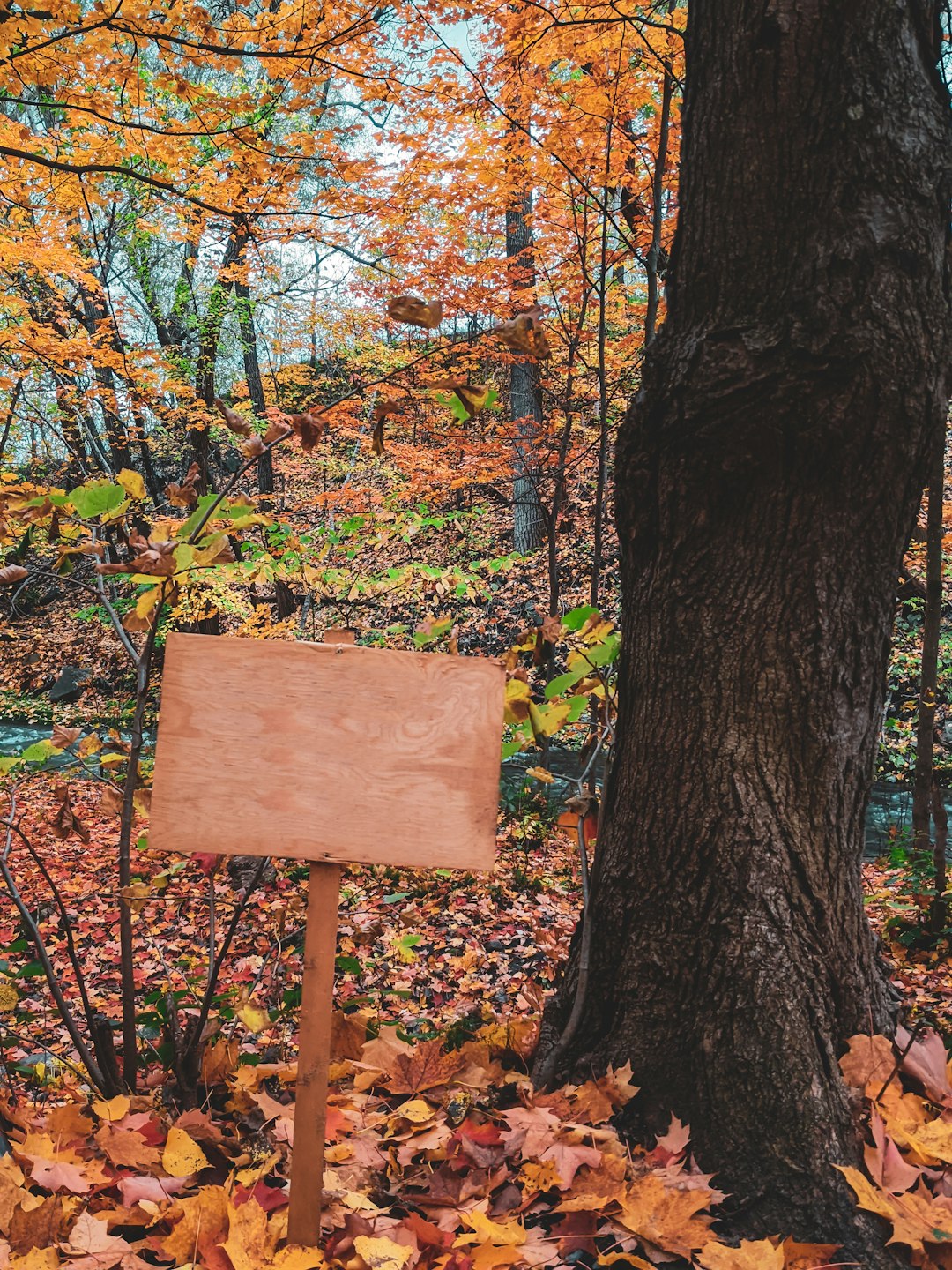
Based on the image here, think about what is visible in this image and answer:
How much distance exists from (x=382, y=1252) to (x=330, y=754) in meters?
0.86

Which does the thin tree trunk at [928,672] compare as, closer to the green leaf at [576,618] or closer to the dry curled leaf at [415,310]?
the green leaf at [576,618]

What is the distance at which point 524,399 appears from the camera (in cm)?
902

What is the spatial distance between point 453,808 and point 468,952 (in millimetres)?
3308

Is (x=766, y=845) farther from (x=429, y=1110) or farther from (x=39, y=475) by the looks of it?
(x=39, y=475)

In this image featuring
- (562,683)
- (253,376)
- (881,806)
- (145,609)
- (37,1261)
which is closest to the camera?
(37,1261)

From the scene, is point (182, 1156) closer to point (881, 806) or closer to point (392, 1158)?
point (392, 1158)

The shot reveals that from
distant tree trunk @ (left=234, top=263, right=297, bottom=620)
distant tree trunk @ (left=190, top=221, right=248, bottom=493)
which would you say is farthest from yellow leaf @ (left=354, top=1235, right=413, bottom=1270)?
distant tree trunk @ (left=234, top=263, right=297, bottom=620)

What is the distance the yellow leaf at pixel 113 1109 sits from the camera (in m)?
→ 1.71

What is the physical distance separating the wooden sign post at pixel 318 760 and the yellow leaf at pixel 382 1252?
96 mm

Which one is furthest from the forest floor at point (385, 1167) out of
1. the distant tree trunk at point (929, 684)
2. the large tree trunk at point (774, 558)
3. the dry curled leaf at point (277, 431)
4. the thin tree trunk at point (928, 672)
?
the thin tree trunk at point (928, 672)

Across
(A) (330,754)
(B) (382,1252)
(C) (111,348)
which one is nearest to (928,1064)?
(B) (382,1252)

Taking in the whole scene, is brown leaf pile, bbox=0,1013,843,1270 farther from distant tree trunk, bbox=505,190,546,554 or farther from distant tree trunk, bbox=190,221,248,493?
distant tree trunk, bbox=190,221,248,493

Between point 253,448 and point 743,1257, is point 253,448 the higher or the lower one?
the higher one

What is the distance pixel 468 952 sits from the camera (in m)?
4.31
